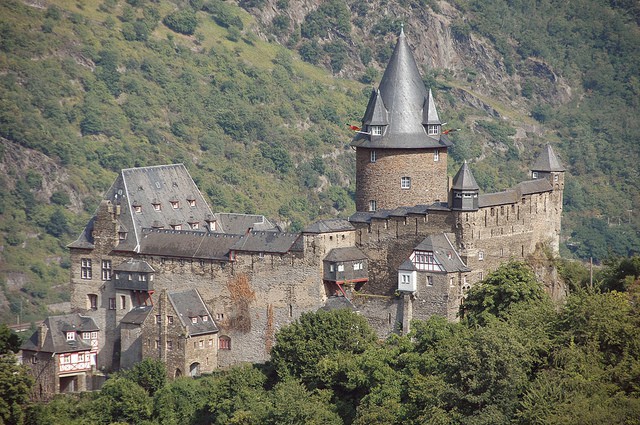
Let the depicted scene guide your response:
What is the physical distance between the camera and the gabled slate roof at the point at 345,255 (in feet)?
266

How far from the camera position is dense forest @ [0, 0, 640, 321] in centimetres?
14212

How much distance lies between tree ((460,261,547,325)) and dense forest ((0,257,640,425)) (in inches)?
2.5

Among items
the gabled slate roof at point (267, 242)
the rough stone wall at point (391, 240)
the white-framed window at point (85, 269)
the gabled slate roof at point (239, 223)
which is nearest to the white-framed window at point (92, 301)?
the white-framed window at point (85, 269)

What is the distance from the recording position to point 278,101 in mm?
162375

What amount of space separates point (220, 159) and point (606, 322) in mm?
81374

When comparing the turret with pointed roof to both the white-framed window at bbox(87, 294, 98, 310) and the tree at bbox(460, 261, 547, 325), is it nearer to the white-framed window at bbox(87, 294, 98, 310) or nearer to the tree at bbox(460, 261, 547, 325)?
the tree at bbox(460, 261, 547, 325)

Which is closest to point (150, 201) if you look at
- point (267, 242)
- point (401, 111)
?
point (267, 242)

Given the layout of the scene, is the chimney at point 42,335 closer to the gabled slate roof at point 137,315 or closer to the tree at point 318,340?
the gabled slate roof at point 137,315

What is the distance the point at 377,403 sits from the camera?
7494 centimetres

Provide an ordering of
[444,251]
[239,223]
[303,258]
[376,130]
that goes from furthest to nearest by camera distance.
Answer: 1. [239,223]
2. [376,130]
3. [303,258]
4. [444,251]

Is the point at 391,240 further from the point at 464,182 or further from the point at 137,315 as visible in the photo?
the point at 137,315

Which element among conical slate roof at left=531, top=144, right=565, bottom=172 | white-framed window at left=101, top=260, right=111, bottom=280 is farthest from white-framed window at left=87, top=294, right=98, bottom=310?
conical slate roof at left=531, top=144, right=565, bottom=172

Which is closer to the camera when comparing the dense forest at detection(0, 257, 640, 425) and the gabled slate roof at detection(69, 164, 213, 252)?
the dense forest at detection(0, 257, 640, 425)

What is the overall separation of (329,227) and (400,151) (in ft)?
16.8
